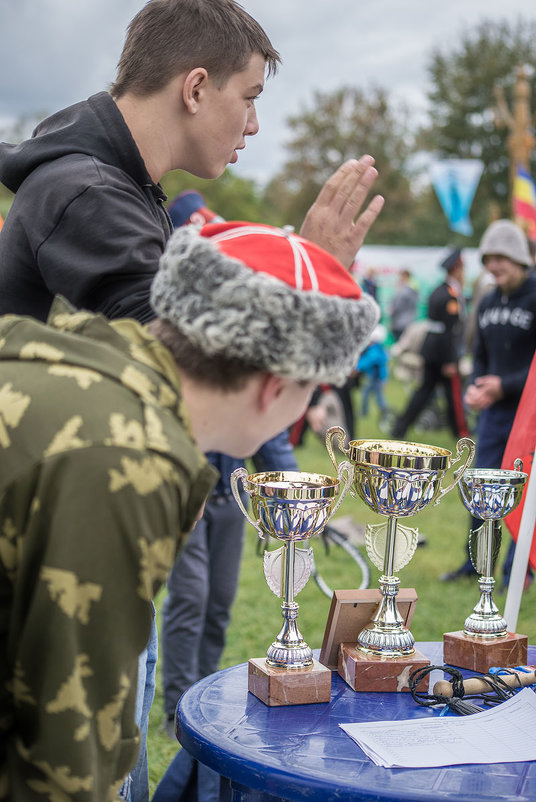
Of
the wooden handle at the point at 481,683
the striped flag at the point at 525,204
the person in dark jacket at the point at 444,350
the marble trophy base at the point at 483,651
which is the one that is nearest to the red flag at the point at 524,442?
the marble trophy base at the point at 483,651

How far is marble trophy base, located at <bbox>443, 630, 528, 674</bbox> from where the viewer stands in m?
1.94

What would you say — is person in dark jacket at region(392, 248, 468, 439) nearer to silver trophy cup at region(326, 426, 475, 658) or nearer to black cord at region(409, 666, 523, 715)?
silver trophy cup at region(326, 426, 475, 658)

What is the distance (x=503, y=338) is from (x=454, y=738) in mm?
3509

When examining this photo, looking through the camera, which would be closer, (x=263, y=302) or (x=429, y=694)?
(x=263, y=302)

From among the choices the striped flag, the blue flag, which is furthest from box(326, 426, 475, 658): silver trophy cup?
the blue flag

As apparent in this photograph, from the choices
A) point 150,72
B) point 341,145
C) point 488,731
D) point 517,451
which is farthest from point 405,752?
point 341,145

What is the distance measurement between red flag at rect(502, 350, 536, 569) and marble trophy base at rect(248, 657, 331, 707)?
87 centimetres

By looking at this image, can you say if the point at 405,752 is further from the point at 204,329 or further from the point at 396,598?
the point at 204,329

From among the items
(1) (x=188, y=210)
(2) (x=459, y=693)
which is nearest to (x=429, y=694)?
(2) (x=459, y=693)

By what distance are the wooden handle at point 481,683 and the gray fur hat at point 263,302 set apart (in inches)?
33.7

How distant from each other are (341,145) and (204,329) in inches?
1504

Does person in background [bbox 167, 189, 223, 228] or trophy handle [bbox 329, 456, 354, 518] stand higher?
person in background [bbox 167, 189, 223, 228]

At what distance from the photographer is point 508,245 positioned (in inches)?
187

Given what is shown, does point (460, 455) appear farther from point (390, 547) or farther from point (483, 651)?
point (483, 651)
